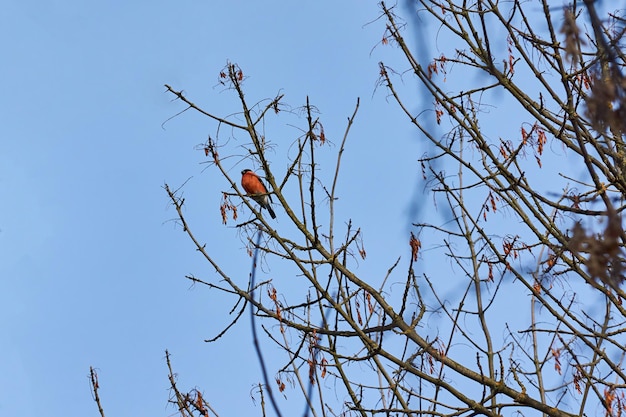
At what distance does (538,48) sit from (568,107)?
541mm

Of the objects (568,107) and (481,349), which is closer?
(568,107)

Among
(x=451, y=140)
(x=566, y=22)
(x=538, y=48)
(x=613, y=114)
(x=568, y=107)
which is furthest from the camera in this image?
(x=451, y=140)

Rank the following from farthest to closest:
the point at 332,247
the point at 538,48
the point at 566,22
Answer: the point at 332,247 → the point at 538,48 → the point at 566,22

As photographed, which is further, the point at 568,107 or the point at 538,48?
the point at 538,48

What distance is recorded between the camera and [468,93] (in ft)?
13.9

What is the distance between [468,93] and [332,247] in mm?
1113

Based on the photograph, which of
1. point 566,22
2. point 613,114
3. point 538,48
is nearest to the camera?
point 613,114

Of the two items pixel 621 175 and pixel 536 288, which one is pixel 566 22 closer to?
pixel 621 175

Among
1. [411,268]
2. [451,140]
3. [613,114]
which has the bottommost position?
[613,114]

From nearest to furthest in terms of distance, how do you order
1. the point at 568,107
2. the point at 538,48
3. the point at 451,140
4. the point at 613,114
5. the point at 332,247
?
1. the point at 613,114
2. the point at 568,107
3. the point at 538,48
4. the point at 332,247
5. the point at 451,140

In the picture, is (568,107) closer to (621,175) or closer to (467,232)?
(621,175)

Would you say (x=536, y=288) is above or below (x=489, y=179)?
below

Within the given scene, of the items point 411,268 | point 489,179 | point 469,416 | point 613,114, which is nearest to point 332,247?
point 411,268

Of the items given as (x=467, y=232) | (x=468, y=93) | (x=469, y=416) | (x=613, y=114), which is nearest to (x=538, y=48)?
(x=468, y=93)
